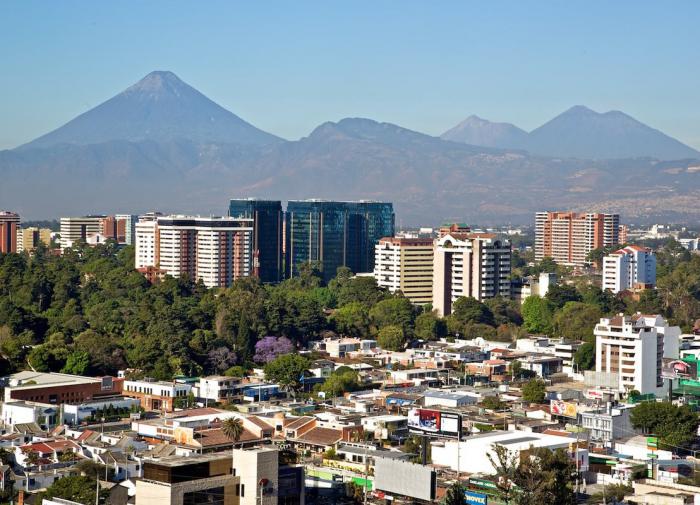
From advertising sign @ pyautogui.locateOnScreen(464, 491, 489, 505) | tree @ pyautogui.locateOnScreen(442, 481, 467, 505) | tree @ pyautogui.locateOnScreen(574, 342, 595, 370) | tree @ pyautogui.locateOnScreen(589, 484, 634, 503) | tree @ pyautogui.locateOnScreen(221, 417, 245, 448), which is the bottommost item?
tree @ pyautogui.locateOnScreen(589, 484, 634, 503)

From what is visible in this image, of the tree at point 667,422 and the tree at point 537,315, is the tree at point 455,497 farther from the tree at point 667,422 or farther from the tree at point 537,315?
the tree at point 537,315

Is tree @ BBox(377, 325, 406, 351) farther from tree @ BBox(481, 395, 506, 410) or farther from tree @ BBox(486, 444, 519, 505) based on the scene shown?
tree @ BBox(486, 444, 519, 505)

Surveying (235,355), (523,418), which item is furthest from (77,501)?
(235,355)

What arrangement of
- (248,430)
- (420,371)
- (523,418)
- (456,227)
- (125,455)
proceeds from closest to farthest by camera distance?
1. (125,455)
2. (248,430)
3. (523,418)
4. (420,371)
5. (456,227)

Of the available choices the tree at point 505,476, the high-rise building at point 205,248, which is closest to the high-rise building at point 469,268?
the high-rise building at point 205,248

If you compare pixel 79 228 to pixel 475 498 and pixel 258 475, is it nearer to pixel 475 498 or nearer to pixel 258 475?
pixel 475 498

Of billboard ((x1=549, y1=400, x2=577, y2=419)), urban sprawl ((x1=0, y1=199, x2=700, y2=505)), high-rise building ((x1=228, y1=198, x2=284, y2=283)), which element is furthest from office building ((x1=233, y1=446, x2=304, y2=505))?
high-rise building ((x1=228, y1=198, x2=284, y2=283))

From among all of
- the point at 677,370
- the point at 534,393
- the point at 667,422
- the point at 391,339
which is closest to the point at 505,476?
the point at 667,422

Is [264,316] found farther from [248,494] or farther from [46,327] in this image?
[248,494]
